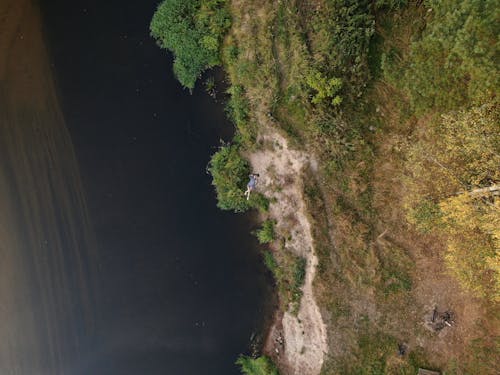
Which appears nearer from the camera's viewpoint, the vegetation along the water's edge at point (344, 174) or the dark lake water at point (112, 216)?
the vegetation along the water's edge at point (344, 174)

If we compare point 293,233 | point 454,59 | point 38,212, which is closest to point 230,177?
point 293,233

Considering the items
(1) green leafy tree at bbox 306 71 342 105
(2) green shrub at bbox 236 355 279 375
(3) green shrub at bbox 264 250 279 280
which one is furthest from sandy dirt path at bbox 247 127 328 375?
(1) green leafy tree at bbox 306 71 342 105

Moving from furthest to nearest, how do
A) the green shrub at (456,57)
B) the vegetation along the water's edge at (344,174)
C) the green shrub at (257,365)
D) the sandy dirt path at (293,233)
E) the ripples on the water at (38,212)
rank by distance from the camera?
1. the ripples on the water at (38,212)
2. the green shrub at (257,365)
3. the sandy dirt path at (293,233)
4. the vegetation along the water's edge at (344,174)
5. the green shrub at (456,57)

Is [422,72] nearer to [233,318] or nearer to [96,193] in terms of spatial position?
[233,318]

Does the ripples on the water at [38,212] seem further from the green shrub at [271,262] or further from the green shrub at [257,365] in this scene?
the green shrub at [271,262]

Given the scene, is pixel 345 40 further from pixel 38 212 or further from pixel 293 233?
pixel 38 212

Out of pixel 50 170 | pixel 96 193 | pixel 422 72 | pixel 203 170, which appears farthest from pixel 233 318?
pixel 422 72

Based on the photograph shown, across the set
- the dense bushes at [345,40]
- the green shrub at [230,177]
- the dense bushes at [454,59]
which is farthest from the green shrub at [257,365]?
the dense bushes at [454,59]
